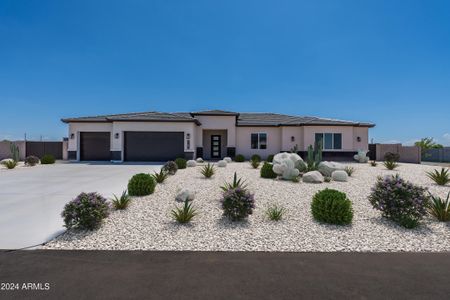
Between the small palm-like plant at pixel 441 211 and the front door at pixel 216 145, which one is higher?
the front door at pixel 216 145

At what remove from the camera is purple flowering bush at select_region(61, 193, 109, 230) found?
5.23m

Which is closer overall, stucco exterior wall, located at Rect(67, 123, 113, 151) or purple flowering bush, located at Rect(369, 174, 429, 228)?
purple flowering bush, located at Rect(369, 174, 429, 228)

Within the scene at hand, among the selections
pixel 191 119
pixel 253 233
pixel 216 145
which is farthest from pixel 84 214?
pixel 216 145

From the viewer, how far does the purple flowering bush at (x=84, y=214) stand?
523 cm

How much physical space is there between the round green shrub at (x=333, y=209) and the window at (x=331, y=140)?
16096 millimetres

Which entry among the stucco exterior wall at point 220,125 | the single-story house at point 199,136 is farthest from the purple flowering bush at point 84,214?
the stucco exterior wall at point 220,125

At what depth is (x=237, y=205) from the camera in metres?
5.88

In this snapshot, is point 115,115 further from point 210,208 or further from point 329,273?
point 329,273

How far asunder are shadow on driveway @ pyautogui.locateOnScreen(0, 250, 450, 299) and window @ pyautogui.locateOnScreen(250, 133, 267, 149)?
18247 millimetres

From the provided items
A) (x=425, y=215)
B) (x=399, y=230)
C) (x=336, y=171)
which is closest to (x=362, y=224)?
(x=399, y=230)

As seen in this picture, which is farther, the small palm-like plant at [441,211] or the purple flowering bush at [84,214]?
the small palm-like plant at [441,211]

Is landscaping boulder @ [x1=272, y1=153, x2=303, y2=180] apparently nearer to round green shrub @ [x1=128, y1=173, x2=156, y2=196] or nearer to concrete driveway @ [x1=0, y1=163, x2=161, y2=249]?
round green shrub @ [x1=128, y1=173, x2=156, y2=196]

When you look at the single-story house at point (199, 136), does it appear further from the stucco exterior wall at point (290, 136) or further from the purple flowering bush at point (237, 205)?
the purple flowering bush at point (237, 205)

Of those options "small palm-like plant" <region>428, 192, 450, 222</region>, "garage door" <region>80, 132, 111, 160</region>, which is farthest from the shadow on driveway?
"garage door" <region>80, 132, 111, 160</region>
